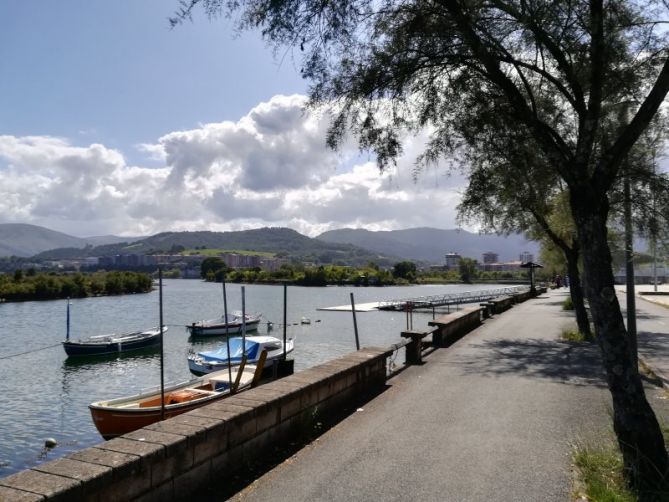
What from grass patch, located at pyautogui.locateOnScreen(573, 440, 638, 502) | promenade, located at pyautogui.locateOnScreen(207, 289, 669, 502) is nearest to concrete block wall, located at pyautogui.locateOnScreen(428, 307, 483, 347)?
promenade, located at pyautogui.locateOnScreen(207, 289, 669, 502)

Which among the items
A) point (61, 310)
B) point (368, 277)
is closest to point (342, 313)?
point (61, 310)

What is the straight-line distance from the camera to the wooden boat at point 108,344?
37.0m

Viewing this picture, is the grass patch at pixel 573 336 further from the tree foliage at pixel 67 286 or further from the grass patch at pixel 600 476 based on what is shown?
the tree foliage at pixel 67 286

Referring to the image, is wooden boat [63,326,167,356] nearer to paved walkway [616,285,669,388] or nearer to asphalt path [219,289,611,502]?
asphalt path [219,289,611,502]

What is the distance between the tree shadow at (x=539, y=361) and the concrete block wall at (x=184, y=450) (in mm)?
5958

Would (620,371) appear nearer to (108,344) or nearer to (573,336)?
(573,336)

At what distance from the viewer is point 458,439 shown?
730 centimetres

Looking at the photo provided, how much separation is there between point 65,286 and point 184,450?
118 m

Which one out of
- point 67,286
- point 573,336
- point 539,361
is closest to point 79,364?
point 573,336

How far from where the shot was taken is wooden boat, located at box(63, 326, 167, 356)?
3697 cm

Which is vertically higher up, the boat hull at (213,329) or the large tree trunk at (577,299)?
the large tree trunk at (577,299)

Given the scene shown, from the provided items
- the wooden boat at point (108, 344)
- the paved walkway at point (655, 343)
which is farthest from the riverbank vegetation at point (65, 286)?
the paved walkway at point (655, 343)

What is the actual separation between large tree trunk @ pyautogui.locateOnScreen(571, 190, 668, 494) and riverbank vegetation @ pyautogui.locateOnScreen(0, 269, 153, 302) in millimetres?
109331

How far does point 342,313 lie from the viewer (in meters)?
71.1
